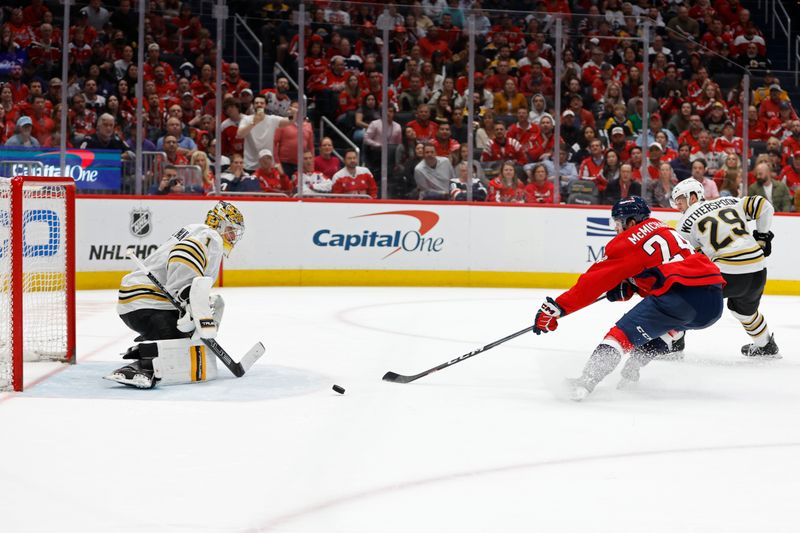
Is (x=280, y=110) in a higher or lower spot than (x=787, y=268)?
higher

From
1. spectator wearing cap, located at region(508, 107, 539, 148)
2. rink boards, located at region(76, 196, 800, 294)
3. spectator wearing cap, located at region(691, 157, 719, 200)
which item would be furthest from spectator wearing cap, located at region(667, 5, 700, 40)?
spectator wearing cap, located at region(508, 107, 539, 148)

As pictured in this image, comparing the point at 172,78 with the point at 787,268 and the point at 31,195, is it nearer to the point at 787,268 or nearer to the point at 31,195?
the point at 31,195

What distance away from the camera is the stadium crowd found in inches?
370

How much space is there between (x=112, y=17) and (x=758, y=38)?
830cm

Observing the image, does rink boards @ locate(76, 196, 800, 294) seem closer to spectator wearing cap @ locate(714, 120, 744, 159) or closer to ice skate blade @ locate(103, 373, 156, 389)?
spectator wearing cap @ locate(714, 120, 744, 159)

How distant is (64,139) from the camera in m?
9.02

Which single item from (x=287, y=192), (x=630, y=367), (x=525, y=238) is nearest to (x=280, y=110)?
(x=287, y=192)

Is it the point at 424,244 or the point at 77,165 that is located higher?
the point at 77,165

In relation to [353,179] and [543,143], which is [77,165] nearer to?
[353,179]

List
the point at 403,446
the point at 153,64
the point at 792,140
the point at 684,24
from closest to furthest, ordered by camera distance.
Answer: the point at 403,446
the point at 153,64
the point at 792,140
the point at 684,24

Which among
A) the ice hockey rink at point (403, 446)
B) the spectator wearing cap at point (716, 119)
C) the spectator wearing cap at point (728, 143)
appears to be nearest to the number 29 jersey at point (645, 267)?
the ice hockey rink at point (403, 446)

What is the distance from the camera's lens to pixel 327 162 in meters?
9.82

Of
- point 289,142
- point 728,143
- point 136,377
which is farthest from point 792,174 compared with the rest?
point 136,377

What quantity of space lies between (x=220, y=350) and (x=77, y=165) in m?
4.93
